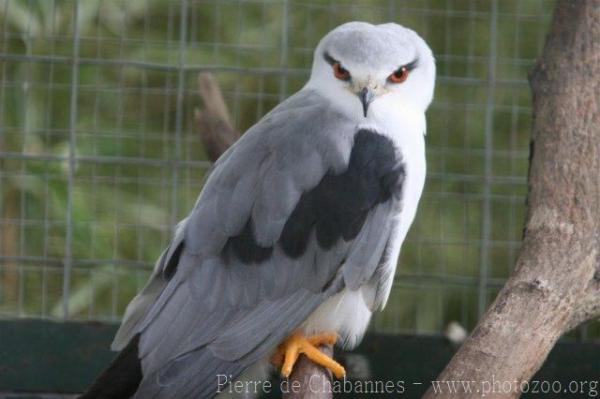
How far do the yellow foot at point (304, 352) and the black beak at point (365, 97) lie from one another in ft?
1.91

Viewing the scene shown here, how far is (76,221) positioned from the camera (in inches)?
184

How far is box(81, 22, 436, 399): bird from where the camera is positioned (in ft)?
10.2

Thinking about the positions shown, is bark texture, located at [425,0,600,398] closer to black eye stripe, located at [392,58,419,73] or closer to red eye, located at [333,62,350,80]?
black eye stripe, located at [392,58,419,73]

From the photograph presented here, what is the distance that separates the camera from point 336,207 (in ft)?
10.6

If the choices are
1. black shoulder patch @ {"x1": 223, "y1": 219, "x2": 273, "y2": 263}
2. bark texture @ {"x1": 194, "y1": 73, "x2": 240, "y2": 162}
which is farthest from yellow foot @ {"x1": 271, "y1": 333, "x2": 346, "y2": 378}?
bark texture @ {"x1": 194, "y1": 73, "x2": 240, "y2": 162}

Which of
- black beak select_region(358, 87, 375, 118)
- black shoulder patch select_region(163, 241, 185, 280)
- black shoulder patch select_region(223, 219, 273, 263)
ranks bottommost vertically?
black shoulder patch select_region(163, 241, 185, 280)

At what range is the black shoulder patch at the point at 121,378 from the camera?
299 cm

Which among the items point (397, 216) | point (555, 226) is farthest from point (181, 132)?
point (555, 226)

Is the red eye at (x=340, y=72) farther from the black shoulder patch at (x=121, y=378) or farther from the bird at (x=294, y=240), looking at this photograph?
the black shoulder patch at (x=121, y=378)

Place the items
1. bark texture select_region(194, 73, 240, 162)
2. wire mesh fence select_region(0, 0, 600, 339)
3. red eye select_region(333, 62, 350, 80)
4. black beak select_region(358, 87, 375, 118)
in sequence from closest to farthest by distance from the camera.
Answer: black beak select_region(358, 87, 375, 118), red eye select_region(333, 62, 350, 80), bark texture select_region(194, 73, 240, 162), wire mesh fence select_region(0, 0, 600, 339)

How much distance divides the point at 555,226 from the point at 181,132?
1996mm

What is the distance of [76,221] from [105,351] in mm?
693

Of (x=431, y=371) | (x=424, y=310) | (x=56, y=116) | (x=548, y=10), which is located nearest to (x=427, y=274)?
(x=424, y=310)

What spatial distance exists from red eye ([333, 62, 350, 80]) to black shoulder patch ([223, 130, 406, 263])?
0.74 ft
